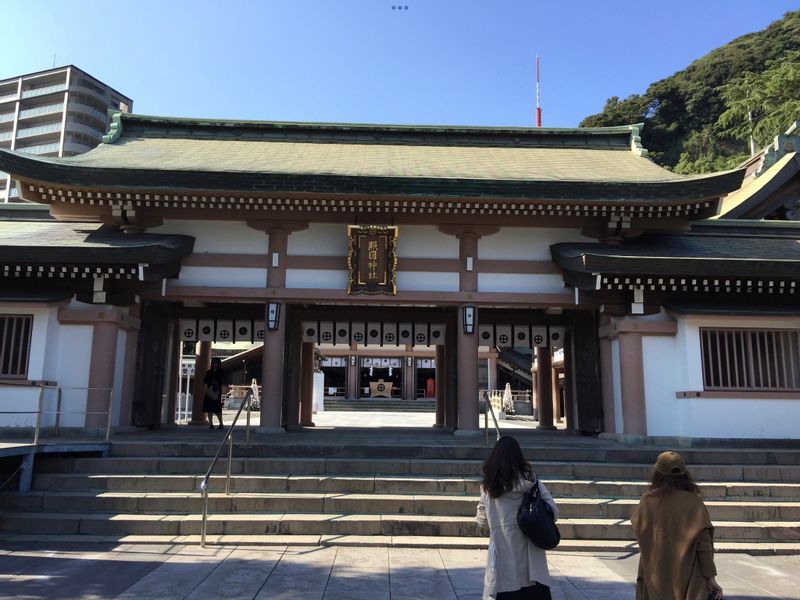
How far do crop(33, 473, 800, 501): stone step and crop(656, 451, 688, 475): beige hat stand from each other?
5.15m

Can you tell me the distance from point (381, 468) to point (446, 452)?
1210 millimetres

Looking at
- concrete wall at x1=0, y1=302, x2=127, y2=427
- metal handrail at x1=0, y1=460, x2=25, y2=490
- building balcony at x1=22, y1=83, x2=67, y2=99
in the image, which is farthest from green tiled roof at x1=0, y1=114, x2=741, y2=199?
building balcony at x1=22, y1=83, x2=67, y2=99

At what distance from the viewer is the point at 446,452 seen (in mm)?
9648

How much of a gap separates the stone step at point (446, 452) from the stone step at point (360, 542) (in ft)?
6.93

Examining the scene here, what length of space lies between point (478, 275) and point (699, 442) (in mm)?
5312

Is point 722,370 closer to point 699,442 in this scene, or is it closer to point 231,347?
point 699,442

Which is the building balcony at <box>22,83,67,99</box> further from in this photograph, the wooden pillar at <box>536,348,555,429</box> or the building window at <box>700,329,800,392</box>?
the building window at <box>700,329,800,392</box>

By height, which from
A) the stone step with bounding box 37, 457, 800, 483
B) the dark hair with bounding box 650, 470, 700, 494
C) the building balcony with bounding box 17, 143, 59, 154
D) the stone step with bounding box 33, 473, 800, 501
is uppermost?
the building balcony with bounding box 17, 143, 59, 154

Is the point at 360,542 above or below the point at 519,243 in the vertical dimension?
below

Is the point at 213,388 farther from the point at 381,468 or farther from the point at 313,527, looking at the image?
the point at 313,527

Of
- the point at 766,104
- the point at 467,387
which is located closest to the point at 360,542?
the point at 467,387

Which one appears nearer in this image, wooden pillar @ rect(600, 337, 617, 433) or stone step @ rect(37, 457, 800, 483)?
stone step @ rect(37, 457, 800, 483)

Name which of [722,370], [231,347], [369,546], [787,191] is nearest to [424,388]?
[231,347]

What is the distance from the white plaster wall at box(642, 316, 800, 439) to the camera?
11.0 m
